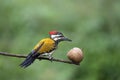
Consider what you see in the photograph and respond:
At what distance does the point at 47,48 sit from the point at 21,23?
273 centimetres

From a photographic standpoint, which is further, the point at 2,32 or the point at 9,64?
the point at 2,32

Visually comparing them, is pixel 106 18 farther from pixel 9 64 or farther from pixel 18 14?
pixel 9 64

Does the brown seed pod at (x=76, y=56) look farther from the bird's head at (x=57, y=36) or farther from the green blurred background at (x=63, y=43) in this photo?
the green blurred background at (x=63, y=43)

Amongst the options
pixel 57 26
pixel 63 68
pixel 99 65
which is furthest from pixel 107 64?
pixel 57 26

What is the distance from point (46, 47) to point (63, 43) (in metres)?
3.08

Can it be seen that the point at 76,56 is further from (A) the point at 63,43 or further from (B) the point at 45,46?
(A) the point at 63,43

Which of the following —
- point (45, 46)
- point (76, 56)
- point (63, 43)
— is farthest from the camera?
point (63, 43)

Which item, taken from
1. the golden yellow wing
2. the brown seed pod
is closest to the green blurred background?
the golden yellow wing

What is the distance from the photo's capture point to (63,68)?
4.72 meters

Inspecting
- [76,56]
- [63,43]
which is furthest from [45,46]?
[63,43]


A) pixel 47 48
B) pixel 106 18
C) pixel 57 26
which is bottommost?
pixel 57 26

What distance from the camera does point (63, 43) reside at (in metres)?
4.62

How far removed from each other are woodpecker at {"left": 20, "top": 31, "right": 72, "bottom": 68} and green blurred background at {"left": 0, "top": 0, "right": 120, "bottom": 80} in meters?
1.63

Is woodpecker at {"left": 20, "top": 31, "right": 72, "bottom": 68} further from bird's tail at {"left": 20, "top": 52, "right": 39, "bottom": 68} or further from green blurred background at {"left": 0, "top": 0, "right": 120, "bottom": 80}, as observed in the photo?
green blurred background at {"left": 0, "top": 0, "right": 120, "bottom": 80}
